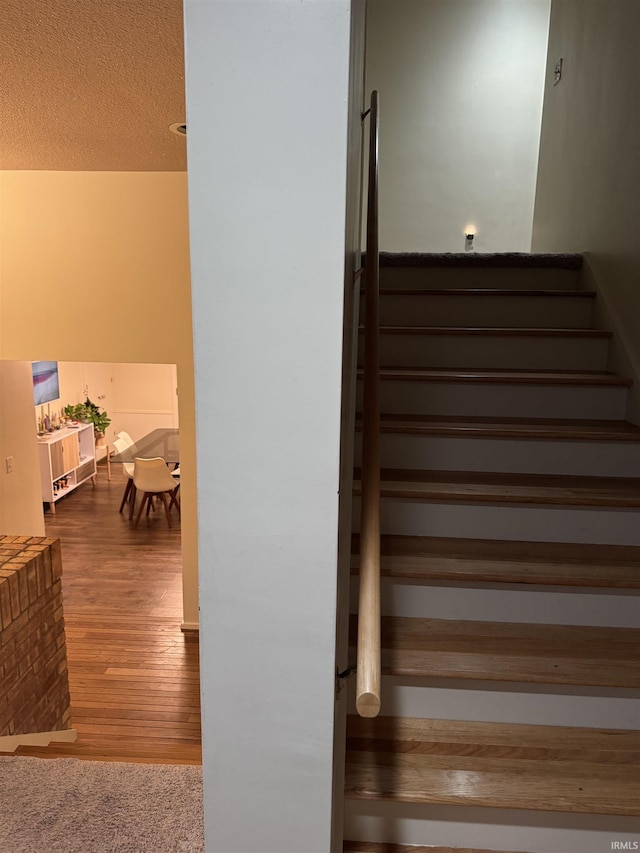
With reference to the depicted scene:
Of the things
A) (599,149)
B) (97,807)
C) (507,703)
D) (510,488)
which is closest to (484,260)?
(599,149)

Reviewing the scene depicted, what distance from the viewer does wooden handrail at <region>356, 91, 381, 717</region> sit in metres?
1.06

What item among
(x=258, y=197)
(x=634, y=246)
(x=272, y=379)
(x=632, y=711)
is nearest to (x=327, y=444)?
(x=272, y=379)

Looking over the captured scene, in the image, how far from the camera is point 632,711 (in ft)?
5.83

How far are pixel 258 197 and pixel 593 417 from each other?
6.74 feet

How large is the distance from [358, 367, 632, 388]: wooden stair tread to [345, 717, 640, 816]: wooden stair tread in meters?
1.28

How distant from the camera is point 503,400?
2.59 m

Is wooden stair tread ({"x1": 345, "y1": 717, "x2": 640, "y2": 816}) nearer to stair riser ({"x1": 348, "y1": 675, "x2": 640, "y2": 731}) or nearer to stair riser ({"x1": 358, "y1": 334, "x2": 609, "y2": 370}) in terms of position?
stair riser ({"x1": 348, "y1": 675, "x2": 640, "y2": 731})

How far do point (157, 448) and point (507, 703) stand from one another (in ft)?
27.1

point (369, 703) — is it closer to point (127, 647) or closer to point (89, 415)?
point (127, 647)

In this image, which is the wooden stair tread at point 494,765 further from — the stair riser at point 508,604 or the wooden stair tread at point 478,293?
the wooden stair tread at point 478,293

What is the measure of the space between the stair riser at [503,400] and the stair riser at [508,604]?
845mm

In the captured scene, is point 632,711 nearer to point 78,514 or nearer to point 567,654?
A: point 567,654

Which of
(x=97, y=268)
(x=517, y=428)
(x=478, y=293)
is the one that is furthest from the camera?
(x=97, y=268)

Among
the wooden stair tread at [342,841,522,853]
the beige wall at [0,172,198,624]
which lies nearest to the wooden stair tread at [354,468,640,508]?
the wooden stair tread at [342,841,522,853]
